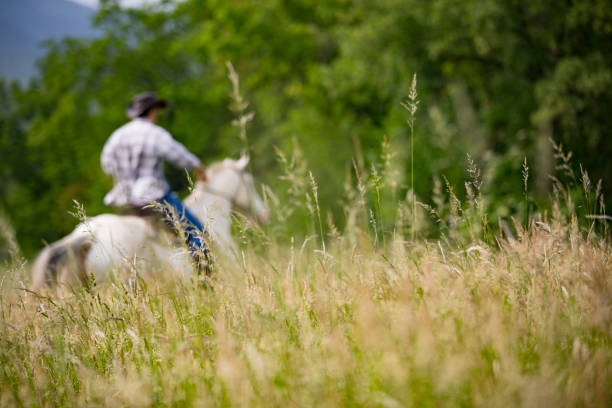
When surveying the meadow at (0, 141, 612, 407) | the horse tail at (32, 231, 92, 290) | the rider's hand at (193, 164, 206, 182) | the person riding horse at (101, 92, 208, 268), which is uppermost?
the person riding horse at (101, 92, 208, 268)

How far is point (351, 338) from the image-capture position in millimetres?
1707

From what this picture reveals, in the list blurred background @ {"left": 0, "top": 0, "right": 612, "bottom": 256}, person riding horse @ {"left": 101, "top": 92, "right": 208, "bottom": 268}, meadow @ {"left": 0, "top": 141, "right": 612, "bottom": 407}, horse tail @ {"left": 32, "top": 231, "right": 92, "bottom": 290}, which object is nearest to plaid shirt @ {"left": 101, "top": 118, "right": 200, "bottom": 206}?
person riding horse @ {"left": 101, "top": 92, "right": 208, "bottom": 268}

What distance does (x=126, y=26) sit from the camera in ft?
75.6

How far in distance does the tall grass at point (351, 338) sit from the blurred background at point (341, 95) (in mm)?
509

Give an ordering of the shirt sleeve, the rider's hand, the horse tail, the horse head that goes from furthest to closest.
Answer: the horse head, the rider's hand, the shirt sleeve, the horse tail

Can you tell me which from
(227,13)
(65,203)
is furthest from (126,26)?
(65,203)

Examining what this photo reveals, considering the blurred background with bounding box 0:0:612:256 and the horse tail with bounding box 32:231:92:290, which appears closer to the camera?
the horse tail with bounding box 32:231:92:290

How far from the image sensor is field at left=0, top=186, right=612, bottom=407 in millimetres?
1364

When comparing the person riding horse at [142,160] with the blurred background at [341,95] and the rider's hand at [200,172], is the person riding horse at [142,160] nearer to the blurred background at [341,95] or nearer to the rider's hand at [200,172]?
the rider's hand at [200,172]

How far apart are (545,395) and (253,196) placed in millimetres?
4044

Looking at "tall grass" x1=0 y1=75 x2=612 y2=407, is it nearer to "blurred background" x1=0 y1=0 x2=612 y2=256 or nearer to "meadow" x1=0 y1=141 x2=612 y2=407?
"meadow" x1=0 y1=141 x2=612 y2=407

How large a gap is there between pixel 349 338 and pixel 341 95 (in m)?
15.2

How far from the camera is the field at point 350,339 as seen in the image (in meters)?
1.36

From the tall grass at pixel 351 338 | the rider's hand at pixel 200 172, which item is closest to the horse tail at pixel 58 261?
the rider's hand at pixel 200 172
